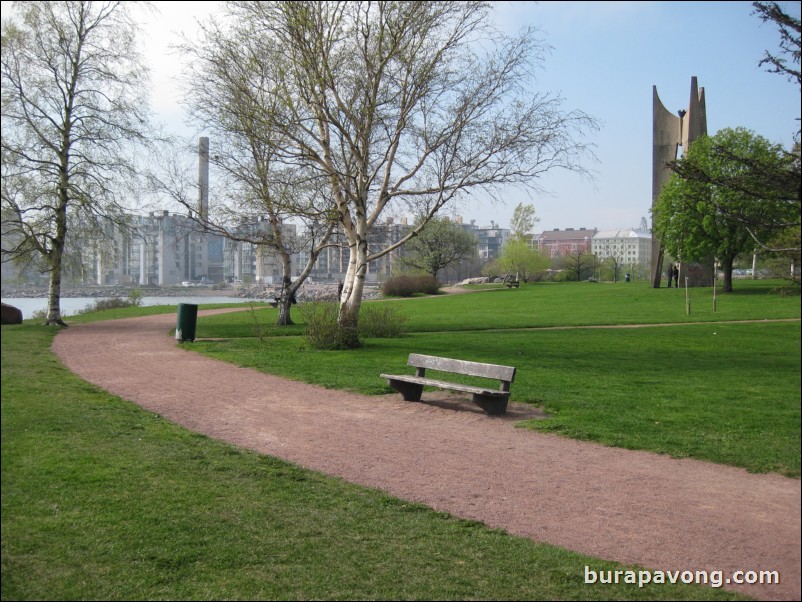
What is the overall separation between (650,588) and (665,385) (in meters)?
8.90

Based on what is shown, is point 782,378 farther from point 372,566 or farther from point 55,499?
point 55,499

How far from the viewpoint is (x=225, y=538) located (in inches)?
207

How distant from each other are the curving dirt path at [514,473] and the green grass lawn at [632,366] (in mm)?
360

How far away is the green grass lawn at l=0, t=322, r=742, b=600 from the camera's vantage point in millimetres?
4266

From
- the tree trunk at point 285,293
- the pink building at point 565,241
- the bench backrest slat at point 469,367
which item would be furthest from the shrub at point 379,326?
the pink building at point 565,241

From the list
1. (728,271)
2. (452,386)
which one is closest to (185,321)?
(452,386)

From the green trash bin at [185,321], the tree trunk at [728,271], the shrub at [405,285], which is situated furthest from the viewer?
the shrub at [405,285]

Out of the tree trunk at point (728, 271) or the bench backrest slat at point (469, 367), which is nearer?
the bench backrest slat at point (469, 367)

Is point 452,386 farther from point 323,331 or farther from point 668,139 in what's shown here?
point 668,139

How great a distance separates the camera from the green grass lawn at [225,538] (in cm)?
427

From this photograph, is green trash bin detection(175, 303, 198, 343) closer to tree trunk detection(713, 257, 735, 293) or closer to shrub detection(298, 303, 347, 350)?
shrub detection(298, 303, 347, 350)

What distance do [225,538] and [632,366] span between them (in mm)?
11410

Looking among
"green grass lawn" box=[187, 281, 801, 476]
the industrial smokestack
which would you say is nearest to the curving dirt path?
"green grass lawn" box=[187, 281, 801, 476]

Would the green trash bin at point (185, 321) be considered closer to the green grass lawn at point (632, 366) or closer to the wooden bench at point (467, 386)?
the green grass lawn at point (632, 366)
